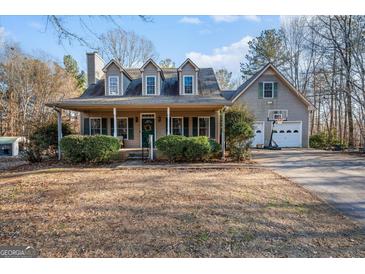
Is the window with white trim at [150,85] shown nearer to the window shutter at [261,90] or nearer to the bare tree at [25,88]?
the window shutter at [261,90]

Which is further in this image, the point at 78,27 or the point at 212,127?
the point at 212,127

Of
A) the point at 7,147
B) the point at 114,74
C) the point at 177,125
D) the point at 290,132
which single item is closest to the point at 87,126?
the point at 114,74

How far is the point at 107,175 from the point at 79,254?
5.24 metres

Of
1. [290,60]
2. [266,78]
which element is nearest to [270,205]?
[266,78]

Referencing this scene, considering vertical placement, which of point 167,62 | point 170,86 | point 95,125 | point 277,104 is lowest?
point 95,125

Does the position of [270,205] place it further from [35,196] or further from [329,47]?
[329,47]

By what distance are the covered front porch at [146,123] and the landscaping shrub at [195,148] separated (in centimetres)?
413

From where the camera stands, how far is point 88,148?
10.0m

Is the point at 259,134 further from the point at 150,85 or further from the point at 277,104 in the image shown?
the point at 150,85

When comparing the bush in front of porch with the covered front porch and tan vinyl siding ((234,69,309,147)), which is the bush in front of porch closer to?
the covered front porch

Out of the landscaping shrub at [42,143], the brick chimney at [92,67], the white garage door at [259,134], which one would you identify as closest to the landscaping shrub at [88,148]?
the landscaping shrub at [42,143]

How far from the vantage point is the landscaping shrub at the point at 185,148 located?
33.4 ft

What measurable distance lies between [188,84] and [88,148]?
712cm

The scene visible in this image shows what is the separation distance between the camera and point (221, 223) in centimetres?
377
